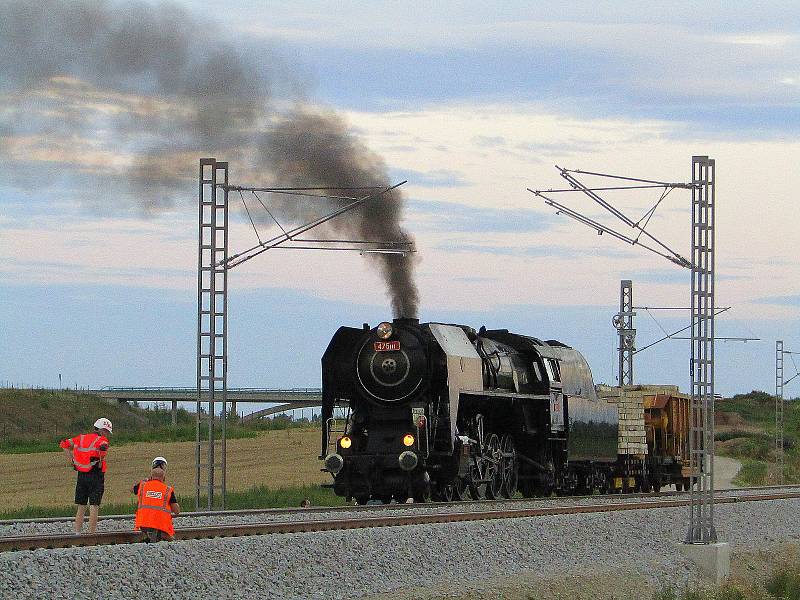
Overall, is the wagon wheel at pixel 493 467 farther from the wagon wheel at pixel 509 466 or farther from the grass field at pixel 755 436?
the grass field at pixel 755 436

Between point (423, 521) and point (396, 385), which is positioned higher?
point (396, 385)

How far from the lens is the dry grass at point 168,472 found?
46.5 meters

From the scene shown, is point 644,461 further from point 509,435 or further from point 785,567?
point 785,567

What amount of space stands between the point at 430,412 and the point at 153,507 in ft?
39.6

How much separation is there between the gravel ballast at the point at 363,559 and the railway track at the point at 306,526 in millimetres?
1016

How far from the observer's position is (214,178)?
27938 millimetres

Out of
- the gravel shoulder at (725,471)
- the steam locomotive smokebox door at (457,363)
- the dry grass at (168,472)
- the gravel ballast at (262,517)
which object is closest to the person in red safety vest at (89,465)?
the gravel ballast at (262,517)

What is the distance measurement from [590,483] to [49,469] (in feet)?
99.1

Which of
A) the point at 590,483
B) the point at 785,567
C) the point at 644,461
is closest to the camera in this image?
the point at 785,567

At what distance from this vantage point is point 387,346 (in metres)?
29.4

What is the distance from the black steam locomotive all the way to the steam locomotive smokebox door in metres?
0.03

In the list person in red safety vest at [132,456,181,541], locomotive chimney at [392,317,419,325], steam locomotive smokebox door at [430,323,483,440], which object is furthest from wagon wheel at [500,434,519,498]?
person in red safety vest at [132,456,181,541]

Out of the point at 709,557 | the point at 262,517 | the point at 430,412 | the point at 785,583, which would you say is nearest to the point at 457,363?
the point at 430,412

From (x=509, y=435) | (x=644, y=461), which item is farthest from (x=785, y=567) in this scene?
(x=644, y=461)
